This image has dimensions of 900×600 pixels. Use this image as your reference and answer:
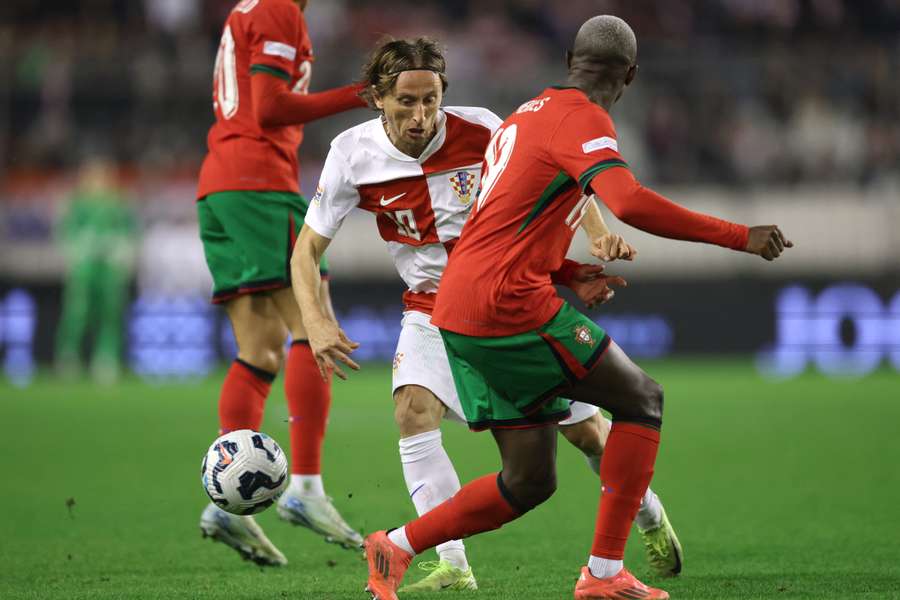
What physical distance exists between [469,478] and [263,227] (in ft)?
8.02

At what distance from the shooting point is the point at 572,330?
4160 millimetres

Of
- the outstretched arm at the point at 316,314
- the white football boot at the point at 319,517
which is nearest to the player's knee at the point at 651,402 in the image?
the outstretched arm at the point at 316,314

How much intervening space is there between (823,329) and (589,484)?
28.4 ft

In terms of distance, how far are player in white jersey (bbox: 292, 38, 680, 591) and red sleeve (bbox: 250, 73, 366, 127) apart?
65cm

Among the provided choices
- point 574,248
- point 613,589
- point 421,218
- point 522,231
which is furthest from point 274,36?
point 574,248

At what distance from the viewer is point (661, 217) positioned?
3.92 m

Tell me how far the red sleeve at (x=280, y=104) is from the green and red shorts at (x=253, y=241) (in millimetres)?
377

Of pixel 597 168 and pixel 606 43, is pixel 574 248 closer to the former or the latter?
pixel 606 43

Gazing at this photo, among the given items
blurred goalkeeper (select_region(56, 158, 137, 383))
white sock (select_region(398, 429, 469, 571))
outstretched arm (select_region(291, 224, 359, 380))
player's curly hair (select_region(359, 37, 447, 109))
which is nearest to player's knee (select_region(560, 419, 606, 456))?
white sock (select_region(398, 429, 469, 571))

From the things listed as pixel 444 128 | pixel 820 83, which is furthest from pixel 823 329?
pixel 444 128

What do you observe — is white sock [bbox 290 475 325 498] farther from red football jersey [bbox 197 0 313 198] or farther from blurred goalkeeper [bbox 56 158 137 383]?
blurred goalkeeper [bbox 56 158 137 383]

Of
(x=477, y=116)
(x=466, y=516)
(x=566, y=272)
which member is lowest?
(x=466, y=516)

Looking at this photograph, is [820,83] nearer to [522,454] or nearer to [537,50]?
[537,50]

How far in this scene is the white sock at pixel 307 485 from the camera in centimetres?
580
